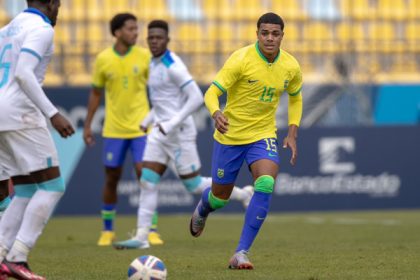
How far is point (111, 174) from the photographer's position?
12.3 meters

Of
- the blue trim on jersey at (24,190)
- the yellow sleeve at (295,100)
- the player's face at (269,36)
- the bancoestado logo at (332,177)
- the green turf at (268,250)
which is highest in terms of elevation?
the player's face at (269,36)

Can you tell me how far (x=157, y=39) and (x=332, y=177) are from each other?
8.38 m

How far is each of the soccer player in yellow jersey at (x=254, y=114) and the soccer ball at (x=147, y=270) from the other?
1362 millimetres

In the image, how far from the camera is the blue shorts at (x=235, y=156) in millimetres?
8680

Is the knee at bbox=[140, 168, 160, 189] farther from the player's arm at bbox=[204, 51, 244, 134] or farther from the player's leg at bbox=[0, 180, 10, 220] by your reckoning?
the player's leg at bbox=[0, 180, 10, 220]

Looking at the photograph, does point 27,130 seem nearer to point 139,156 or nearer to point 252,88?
point 252,88

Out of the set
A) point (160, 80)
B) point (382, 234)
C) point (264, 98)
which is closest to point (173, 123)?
point (160, 80)

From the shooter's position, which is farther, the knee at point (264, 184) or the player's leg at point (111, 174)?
the player's leg at point (111, 174)

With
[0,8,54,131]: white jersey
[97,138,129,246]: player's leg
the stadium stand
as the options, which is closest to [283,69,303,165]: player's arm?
[0,8,54,131]: white jersey

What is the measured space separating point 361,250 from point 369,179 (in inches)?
355

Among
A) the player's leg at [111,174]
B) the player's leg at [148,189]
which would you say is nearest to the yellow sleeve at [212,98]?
the player's leg at [148,189]

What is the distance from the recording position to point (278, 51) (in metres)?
8.78

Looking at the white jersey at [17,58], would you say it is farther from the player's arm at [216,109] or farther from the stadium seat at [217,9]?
the stadium seat at [217,9]

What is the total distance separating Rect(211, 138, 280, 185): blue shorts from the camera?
28.5ft
